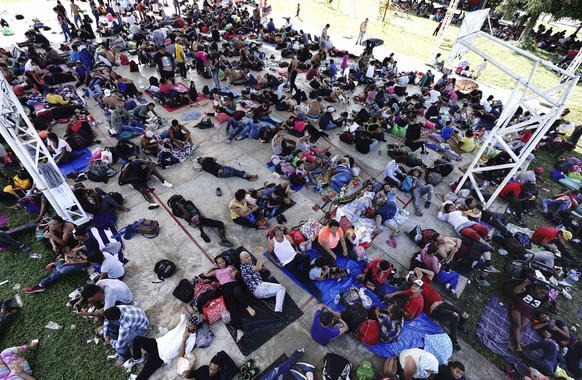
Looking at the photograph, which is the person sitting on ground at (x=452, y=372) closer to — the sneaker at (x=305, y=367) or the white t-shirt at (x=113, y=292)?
the sneaker at (x=305, y=367)

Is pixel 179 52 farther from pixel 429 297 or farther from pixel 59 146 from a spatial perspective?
pixel 429 297

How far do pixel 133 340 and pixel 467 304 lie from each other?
311 inches

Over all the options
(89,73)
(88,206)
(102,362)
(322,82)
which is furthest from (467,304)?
(89,73)

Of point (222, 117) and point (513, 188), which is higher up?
point (513, 188)

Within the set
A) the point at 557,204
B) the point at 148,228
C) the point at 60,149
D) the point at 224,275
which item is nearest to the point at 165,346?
the point at 224,275

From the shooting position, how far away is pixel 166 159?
1023 cm

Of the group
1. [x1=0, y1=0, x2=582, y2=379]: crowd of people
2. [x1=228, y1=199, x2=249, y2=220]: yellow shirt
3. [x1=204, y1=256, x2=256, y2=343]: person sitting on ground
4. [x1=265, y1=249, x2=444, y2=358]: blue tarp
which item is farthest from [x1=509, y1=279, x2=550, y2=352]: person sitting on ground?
[x1=228, y1=199, x2=249, y2=220]: yellow shirt

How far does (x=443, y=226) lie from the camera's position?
9.20 m

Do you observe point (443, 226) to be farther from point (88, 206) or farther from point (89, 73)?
point (89, 73)

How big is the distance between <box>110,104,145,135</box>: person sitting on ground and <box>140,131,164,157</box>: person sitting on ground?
1674 millimetres

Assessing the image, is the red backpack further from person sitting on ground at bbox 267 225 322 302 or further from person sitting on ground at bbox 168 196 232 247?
person sitting on ground at bbox 267 225 322 302

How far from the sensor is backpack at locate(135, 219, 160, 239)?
7.89 metres

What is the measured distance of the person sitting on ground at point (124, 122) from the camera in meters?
11.3

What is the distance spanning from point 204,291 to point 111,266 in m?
2.26
